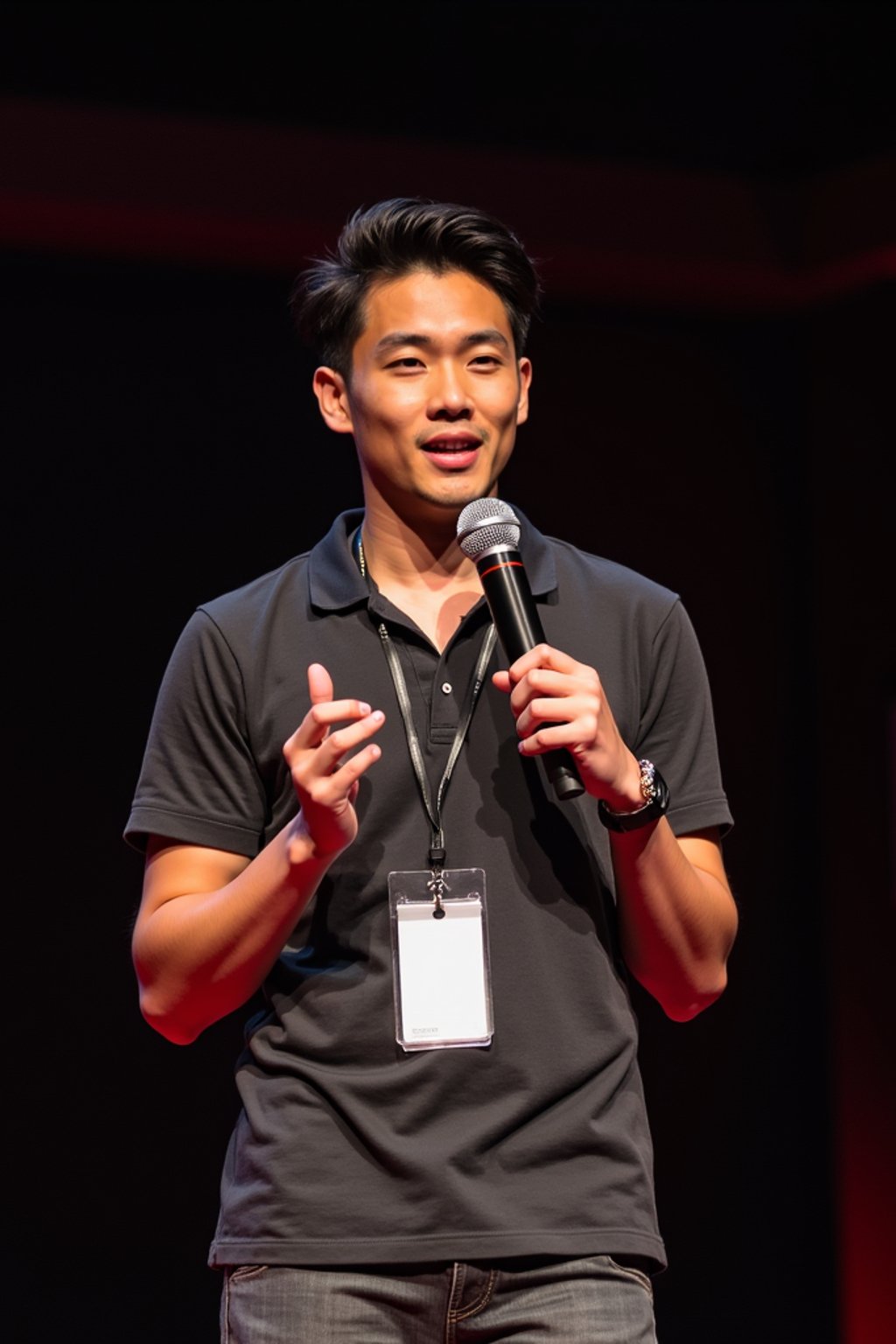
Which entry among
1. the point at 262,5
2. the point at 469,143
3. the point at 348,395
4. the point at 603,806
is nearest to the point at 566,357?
the point at 469,143

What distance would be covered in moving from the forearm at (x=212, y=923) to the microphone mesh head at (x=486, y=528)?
34 centimetres

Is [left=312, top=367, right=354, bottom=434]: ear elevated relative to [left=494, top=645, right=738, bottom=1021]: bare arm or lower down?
elevated

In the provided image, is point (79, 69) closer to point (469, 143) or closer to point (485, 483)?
point (469, 143)

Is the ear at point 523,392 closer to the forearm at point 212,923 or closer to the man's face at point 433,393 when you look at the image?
the man's face at point 433,393

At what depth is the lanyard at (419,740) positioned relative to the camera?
1.75 m

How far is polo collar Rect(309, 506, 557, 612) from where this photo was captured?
1.91 meters

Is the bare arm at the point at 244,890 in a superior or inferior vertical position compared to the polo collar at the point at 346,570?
inferior

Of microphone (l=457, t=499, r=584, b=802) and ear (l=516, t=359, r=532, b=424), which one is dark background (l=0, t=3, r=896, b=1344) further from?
microphone (l=457, t=499, r=584, b=802)

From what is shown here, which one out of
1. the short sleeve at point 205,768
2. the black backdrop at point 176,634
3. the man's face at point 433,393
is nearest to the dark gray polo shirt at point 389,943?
the short sleeve at point 205,768

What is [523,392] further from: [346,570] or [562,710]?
[562,710]

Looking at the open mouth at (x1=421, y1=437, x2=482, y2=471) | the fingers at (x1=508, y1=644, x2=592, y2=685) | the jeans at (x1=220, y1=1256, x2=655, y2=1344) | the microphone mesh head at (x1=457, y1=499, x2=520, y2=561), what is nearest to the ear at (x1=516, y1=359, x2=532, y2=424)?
the open mouth at (x1=421, y1=437, x2=482, y2=471)

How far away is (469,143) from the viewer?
3.85m

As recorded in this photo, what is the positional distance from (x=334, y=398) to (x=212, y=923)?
704mm

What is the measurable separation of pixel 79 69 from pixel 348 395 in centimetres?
186
